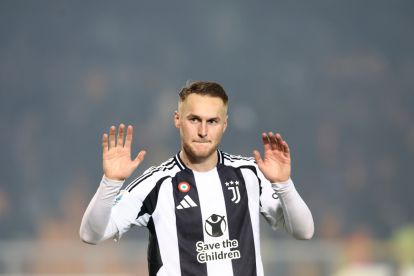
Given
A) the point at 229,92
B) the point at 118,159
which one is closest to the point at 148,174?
the point at 118,159

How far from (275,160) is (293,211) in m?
0.21

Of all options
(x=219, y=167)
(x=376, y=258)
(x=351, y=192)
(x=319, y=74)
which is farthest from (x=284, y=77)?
(x=219, y=167)

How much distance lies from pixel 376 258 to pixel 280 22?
316 centimetres

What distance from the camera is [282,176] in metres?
2.87

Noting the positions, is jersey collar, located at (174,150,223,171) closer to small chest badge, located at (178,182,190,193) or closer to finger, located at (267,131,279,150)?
small chest badge, located at (178,182,190,193)

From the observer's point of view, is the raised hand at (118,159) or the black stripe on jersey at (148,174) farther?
the black stripe on jersey at (148,174)

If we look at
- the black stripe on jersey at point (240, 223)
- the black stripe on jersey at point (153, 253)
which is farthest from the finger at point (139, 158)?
the black stripe on jersey at point (240, 223)

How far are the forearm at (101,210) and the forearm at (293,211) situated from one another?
0.62 meters

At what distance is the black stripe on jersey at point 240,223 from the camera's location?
293cm

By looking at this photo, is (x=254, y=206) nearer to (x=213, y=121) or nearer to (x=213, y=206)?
(x=213, y=206)

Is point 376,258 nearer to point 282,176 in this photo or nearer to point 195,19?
point 195,19

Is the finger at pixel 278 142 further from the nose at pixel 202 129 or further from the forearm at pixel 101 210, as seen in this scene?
the forearm at pixel 101 210

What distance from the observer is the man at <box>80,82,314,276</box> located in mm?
2885

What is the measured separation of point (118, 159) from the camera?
280cm
